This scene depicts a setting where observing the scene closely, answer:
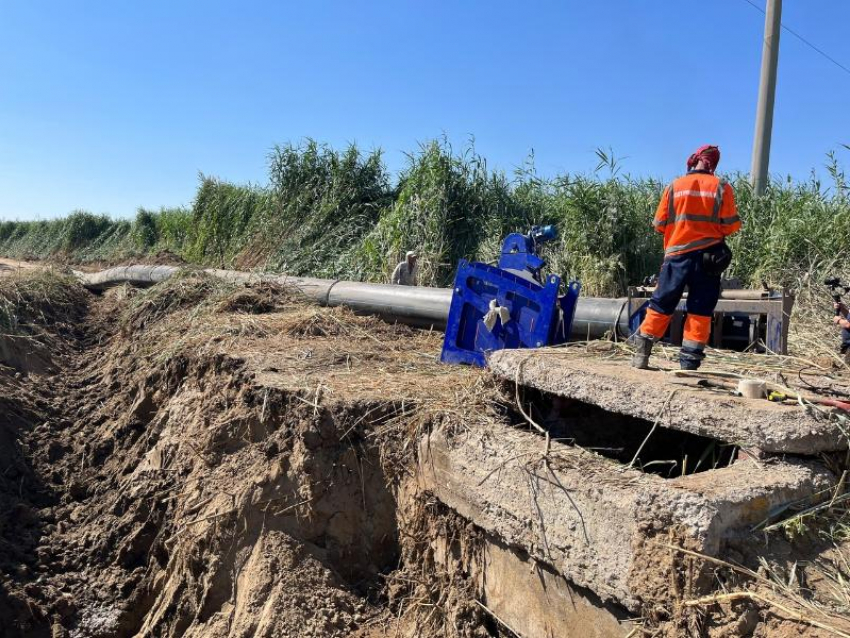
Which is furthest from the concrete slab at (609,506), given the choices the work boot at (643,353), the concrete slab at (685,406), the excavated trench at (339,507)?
the work boot at (643,353)

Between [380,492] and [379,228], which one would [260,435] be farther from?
[379,228]

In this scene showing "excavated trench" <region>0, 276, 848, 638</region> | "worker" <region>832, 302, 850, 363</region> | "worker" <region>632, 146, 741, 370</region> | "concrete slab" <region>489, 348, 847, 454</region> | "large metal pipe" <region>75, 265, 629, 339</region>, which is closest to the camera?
"concrete slab" <region>489, 348, 847, 454</region>

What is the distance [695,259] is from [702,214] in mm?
258

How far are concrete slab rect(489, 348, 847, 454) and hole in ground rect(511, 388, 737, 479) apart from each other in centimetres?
32

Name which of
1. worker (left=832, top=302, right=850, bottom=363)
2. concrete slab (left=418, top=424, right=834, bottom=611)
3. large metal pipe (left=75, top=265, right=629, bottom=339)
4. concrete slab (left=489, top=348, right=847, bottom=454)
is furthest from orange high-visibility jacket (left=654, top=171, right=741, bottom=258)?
worker (left=832, top=302, right=850, bottom=363)

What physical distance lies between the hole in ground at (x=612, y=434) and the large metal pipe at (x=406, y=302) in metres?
1.16

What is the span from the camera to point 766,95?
840 centimetres

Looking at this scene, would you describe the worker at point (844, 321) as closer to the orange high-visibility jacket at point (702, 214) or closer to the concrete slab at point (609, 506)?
the orange high-visibility jacket at point (702, 214)

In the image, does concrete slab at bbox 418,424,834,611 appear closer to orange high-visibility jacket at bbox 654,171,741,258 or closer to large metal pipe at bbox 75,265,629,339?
orange high-visibility jacket at bbox 654,171,741,258

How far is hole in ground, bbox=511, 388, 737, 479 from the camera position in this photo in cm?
347

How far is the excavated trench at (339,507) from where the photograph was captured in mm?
2807

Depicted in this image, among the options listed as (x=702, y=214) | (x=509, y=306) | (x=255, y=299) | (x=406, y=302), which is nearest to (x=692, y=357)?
(x=702, y=214)

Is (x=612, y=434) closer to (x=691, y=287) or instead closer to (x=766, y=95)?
(x=691, y=287)

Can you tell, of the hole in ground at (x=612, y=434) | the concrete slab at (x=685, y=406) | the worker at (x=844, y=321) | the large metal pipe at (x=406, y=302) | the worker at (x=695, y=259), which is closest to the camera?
the concrete slab at (x=685, y=406)
